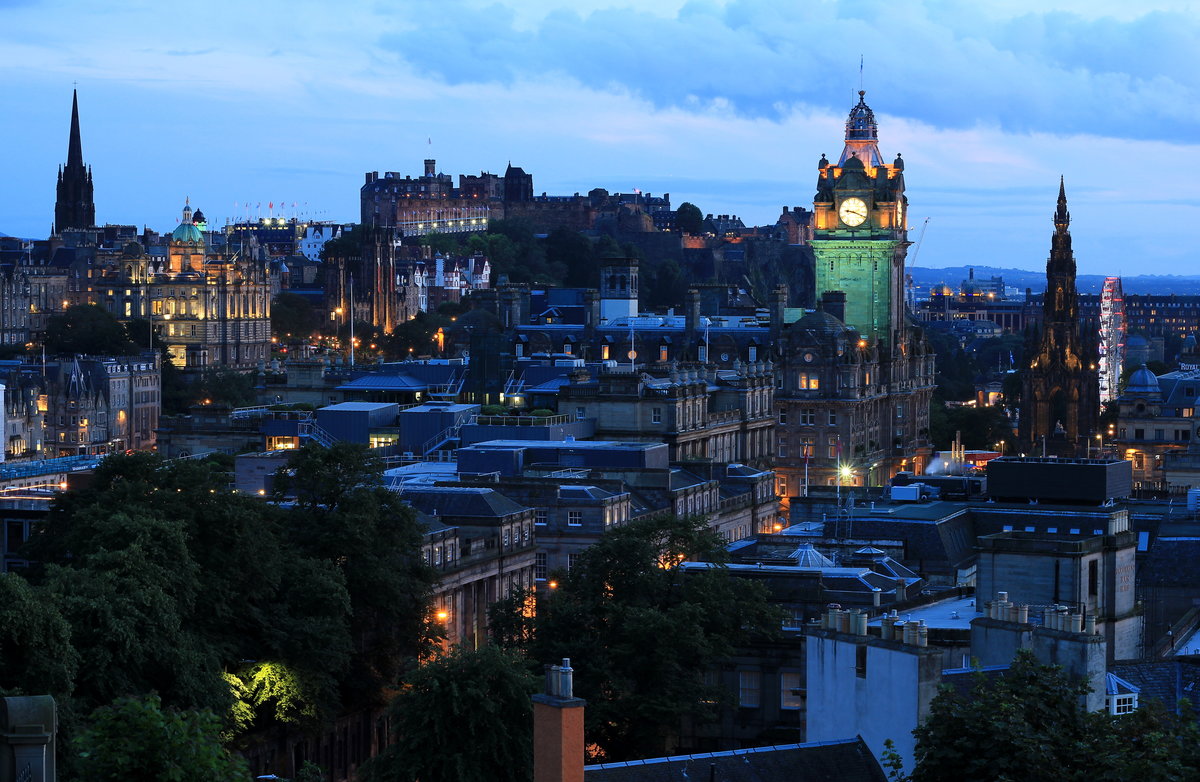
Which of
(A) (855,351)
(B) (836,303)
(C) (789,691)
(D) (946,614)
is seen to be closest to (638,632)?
(C) (789,691)

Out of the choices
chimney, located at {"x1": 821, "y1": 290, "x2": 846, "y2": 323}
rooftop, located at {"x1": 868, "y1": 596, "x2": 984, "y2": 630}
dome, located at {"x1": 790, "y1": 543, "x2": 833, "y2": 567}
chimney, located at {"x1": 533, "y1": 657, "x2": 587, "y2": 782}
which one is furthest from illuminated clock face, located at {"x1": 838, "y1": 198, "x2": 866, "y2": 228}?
chimney, located at {"x1": 533, "y1": 657, "x2": 587, "y2": 782}

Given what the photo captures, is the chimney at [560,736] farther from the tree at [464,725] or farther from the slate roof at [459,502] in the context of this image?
the slate roof at [459,502]

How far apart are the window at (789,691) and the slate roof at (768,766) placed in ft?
62.4

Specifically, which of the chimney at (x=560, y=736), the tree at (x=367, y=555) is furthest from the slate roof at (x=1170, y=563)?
the chimney at (x=560, y=736)

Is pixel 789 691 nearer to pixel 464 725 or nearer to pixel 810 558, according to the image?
pixel 810 558

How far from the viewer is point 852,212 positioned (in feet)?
633

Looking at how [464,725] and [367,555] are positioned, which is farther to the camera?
[367,555]

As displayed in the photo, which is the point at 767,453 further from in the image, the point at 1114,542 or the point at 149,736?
the point at 149,736

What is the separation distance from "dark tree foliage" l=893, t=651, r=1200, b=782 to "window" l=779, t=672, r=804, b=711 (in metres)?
23.1

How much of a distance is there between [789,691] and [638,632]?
15.8 ft

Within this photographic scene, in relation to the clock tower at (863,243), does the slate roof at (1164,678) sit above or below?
below

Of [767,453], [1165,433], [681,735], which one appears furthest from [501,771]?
[1165,433]

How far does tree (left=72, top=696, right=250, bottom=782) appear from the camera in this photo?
46.4 meters

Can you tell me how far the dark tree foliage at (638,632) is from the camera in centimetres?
6875
